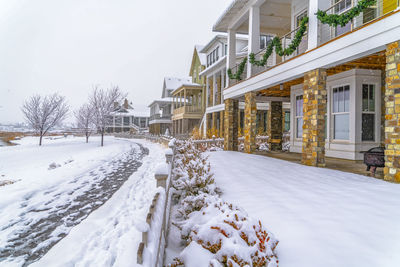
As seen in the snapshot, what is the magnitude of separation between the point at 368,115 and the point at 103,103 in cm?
2715

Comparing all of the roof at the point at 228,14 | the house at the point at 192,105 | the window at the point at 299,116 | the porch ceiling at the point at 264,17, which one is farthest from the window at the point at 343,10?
the house at the point at 192,105

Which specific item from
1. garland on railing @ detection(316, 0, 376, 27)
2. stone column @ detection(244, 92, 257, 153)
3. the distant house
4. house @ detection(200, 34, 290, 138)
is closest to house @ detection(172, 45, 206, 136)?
house @ detection(200, 34, 290, 138)

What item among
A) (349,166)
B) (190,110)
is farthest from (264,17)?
(190,110)

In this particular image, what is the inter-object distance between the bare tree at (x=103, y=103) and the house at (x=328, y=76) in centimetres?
1913

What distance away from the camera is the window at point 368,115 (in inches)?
344

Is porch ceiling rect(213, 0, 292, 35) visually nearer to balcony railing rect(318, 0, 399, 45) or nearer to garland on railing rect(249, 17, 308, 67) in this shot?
garland on railing rect(249, 17, 308, 67)

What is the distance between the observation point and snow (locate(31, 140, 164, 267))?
2.35 metres

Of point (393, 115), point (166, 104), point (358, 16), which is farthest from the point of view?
point (166, 104)

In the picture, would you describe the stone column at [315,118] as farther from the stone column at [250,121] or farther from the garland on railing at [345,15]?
the stone column at [250,121]

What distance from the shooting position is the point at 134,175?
30.7ft

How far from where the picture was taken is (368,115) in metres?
8.76

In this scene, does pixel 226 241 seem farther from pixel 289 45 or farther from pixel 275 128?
pixel 275 128

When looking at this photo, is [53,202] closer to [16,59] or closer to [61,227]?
[61,227]

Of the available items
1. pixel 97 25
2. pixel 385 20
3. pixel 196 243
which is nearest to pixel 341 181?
pixel 385 20
